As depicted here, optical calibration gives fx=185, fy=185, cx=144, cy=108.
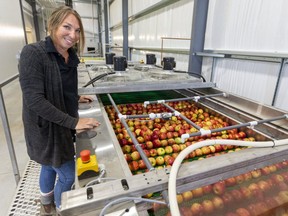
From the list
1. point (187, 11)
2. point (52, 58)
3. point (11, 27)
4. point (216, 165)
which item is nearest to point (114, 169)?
point (216, 165)

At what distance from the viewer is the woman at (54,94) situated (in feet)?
3.22

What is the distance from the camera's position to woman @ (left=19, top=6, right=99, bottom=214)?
98cm

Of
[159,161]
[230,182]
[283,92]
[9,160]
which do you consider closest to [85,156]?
[230,182]

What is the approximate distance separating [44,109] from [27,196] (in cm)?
131

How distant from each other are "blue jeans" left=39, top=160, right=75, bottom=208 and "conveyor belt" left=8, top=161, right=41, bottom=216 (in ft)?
0.81

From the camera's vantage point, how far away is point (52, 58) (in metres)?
1.06

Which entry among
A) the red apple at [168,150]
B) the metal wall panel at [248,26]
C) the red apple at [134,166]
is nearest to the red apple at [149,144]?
the red apple at [168,150]

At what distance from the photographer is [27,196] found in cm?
180

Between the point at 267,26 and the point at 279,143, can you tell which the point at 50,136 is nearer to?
the point at 279,143

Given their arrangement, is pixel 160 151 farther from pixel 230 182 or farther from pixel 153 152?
pixel 230 182

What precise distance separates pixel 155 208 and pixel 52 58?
3.11ft

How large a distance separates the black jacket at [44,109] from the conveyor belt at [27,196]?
0.79m

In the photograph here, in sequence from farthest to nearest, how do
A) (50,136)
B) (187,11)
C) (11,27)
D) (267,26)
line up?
1. (11,27)
2. (187,11)
3. (267,26)
4. (50,136)

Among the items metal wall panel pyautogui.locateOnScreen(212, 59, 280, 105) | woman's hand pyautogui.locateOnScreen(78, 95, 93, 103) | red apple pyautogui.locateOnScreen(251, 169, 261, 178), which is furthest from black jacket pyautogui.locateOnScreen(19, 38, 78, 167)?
metal wall panel pyautogui.locateOnScreen(212, 59, 280, 105)
